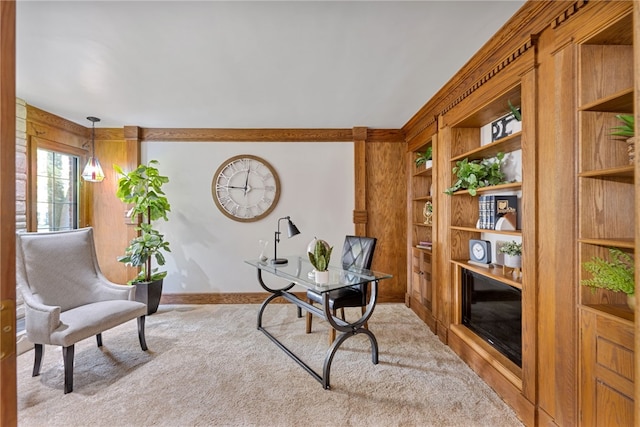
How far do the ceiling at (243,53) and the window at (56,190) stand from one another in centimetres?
59

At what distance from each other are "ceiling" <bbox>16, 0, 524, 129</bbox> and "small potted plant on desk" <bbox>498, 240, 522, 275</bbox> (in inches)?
57.3

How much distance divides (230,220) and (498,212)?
10.0ft

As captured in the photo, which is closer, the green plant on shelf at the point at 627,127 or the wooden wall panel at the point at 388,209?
the green plant on shelf at the point at 627,127

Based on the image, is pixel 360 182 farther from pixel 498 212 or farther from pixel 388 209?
pixel 498 212

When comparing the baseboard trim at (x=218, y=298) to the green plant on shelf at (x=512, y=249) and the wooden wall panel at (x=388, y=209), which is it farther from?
the green plant on shelf at (x=512, y=249)

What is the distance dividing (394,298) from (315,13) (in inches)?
129

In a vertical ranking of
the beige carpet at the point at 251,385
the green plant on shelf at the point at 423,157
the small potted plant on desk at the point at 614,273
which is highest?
the green plant on shelf at the point at 423,157

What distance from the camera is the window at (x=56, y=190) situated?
2.90 metres

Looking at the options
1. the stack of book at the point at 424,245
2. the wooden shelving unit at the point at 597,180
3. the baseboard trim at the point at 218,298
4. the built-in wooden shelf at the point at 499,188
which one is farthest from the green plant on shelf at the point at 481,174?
the baseboard trim at the point at 218,298

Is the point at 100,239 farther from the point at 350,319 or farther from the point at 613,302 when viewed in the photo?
the point at 613,302

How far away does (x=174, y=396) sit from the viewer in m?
1.78

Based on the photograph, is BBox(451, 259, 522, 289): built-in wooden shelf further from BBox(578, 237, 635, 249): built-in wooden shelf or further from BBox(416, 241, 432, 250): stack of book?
BBox(416, 241, 432, 250): stack of book

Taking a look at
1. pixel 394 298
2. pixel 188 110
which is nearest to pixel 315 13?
pixel 188 110

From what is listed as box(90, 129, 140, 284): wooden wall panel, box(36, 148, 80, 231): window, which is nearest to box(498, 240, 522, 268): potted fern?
box(90, 129, 140, 284): wooden wall panel
